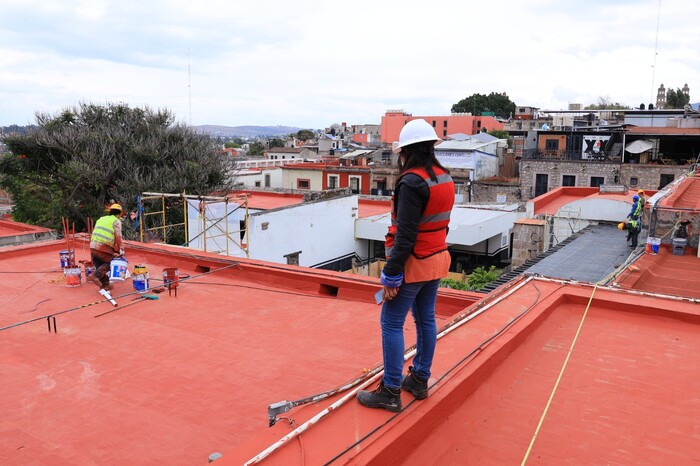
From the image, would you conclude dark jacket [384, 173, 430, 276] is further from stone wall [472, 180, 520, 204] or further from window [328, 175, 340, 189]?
window [328, 175, 340, 189]

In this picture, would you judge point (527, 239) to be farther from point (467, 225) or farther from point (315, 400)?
point (315, 400)

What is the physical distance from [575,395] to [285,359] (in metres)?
2.30

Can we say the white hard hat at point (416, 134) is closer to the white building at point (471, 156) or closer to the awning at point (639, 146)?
the awning at point (639, 146)

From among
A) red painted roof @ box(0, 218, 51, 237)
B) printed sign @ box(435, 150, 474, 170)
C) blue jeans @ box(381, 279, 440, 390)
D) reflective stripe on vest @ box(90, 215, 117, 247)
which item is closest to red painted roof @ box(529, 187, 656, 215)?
printed sign @ box(435, 150, 474, 170)

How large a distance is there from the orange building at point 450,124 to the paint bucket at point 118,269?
61853 millimetres

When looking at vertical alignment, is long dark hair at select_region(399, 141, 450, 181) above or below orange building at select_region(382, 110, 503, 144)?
below

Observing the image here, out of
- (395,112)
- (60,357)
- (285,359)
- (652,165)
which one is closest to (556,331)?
(285,359)

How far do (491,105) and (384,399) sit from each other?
8658 cm

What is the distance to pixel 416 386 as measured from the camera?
10.2 feet

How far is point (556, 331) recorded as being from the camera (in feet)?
15.5

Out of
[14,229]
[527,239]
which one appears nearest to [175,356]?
[14,229]

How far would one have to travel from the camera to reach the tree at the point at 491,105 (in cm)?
8419

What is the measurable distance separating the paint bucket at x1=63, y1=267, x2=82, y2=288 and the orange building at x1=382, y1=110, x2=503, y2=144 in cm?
6164

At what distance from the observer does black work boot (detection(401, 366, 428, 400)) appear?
3086 millimetres
